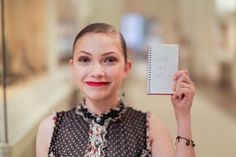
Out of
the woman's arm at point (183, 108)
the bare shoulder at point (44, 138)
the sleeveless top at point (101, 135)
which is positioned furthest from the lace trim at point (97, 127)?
the woman's arm at point (183, 108)

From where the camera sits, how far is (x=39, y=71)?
14.4 ft

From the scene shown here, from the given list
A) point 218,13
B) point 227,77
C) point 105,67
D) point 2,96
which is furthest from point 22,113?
point 218,13

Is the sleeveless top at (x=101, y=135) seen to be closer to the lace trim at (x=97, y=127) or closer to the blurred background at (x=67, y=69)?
the lace trim at (x=97, y=127)

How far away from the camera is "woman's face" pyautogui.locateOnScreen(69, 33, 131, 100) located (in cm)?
123

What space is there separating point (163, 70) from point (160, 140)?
23cm

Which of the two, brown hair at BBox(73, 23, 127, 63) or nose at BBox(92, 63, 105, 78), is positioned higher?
brown hair at BBox(73, 23, 127, 63)

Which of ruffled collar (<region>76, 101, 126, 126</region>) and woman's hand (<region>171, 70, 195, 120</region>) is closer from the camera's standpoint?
woman's hand (<region>171, 70, 195, 120</region>)

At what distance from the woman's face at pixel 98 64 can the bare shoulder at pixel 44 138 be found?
18cm

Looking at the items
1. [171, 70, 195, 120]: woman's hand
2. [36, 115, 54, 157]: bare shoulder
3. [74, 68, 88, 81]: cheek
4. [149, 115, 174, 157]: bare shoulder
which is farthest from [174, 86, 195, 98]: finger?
[36, 115, 54, 157]: bare shoulder

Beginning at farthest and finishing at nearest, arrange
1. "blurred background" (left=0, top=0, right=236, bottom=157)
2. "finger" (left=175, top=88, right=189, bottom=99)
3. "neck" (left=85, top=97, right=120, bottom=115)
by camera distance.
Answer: "blurred background" (left=0, top=0, right=236, bottom=157), "neck" (left=85, top=97, right=120, bottom=115), "finger" (left=175, top=88, right=189, bottom=99)

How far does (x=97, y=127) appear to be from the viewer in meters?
1.28

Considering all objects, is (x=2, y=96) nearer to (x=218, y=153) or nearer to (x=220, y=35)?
(x=218, y=153)

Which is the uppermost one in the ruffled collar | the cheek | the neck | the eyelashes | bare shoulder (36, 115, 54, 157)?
the eyelashes

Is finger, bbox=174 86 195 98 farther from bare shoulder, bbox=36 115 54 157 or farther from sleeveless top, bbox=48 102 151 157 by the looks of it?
bare shoulder, bbox=36 115 54 157
